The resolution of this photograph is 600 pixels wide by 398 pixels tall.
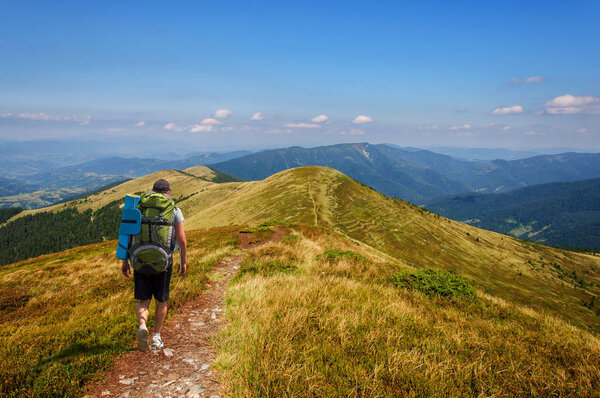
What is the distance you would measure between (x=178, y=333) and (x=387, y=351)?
524cm

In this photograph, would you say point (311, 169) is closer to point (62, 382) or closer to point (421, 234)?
point (421, 234)

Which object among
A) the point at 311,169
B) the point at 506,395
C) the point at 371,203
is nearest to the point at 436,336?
the point at 506,395

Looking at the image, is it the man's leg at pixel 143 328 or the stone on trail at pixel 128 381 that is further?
the man's leg at pixel 143 328

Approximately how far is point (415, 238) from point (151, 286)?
280ft

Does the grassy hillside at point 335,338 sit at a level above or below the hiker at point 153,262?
below

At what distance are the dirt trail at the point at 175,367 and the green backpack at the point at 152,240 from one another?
1828 mm

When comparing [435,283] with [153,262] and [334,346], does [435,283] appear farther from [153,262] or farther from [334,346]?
[153,262]

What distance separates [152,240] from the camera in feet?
19.2

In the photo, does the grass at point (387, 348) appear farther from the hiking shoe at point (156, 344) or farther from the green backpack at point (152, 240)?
the green backpack at point (152, 240)

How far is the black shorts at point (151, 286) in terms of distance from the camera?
19.8 ft

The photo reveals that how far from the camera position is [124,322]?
271 inches

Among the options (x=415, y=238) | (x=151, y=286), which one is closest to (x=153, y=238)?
(x=151, y=286)

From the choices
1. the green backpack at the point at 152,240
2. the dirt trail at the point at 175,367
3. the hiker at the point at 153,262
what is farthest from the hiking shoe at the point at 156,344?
the green backpack at the point at 152,240

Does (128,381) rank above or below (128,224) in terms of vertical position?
below
